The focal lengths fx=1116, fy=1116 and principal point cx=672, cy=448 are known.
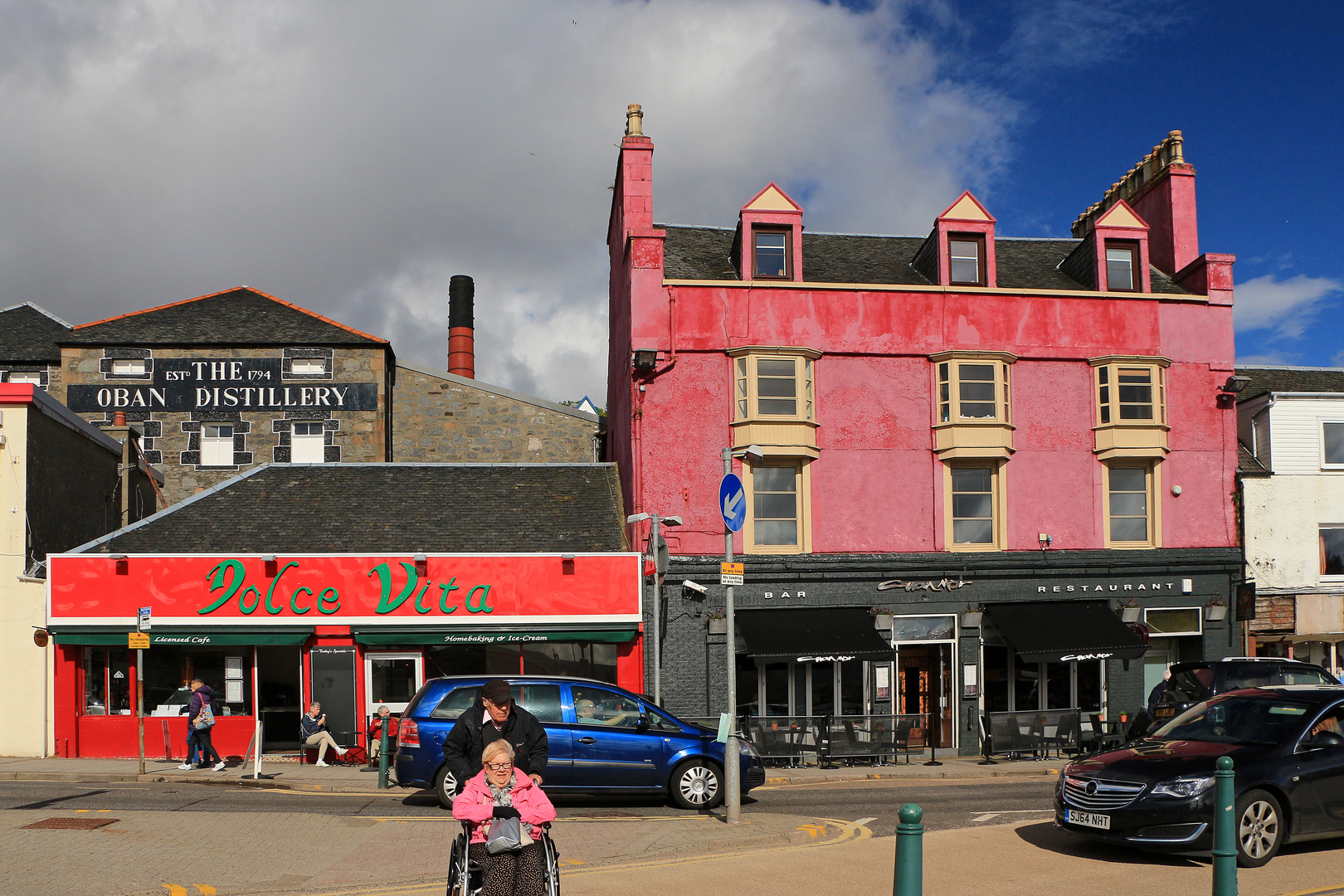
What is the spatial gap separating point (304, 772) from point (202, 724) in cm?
206

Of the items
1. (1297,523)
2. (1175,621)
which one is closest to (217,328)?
(1175,621)

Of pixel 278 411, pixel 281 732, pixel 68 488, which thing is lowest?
pixel 281 732

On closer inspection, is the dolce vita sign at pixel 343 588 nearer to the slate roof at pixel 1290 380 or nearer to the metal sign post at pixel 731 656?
the metal sign post at pixel 731 656

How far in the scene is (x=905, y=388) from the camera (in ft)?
81.3

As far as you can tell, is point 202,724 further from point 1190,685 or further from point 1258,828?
point 1190,685

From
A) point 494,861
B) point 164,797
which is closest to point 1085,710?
point 164,797

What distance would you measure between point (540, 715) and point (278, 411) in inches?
884

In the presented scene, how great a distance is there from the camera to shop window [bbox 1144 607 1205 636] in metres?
24.9

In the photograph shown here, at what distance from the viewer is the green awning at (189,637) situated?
22.3 m

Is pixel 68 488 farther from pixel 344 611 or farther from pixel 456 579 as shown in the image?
pixel 456 579

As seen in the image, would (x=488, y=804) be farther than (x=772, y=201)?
No

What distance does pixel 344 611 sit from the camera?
75.0ft

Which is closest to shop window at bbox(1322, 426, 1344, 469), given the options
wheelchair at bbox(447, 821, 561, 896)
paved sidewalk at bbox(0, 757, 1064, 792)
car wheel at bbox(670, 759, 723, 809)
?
paved sidewalk at bbox(0, 757, 1064, 792)

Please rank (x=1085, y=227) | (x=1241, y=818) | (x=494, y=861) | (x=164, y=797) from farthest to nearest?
(x=1085, y=227) → (x=164, y=797) → (x=1241, y=818) → (x=494, y=861)
